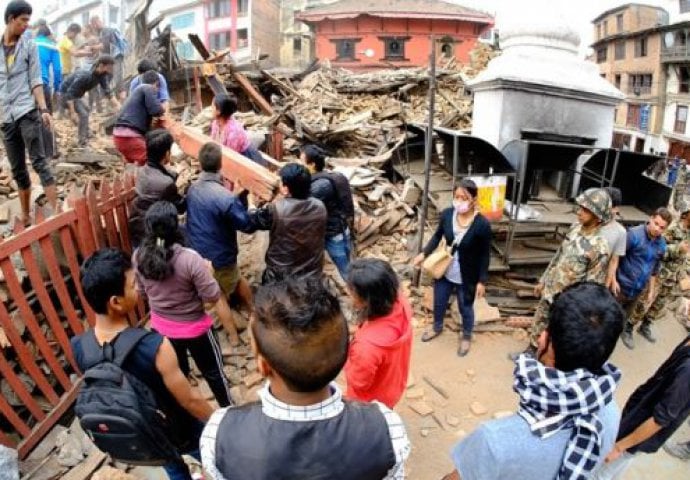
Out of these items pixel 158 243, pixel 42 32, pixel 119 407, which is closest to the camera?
pixel 119 407

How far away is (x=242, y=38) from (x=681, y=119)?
1317 inches

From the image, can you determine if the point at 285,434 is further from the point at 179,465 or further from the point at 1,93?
the point at 1,93

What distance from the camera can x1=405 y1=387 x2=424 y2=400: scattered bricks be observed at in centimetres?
422

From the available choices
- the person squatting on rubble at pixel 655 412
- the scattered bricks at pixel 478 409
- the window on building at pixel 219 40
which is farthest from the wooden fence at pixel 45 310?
the window on building at pixel 219 40

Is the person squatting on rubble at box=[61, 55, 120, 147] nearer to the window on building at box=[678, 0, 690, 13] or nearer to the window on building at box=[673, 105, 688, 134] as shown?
the window on building at box=[673, 105, 688, 134]

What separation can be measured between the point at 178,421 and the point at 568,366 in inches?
77.8

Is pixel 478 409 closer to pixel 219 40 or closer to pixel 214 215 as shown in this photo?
pixel 214 215

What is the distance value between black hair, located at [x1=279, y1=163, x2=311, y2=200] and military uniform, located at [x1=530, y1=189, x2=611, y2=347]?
230 centimetres

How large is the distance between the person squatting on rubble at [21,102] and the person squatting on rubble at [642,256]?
245 inches

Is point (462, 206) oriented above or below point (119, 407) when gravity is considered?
above

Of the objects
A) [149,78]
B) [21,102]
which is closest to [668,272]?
[149,78]

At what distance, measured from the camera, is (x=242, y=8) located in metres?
37.2

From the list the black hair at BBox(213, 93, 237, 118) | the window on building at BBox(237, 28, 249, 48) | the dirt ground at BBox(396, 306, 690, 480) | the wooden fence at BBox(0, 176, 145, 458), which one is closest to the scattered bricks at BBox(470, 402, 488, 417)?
the dirt ground at BBox(396, 306, 690, 480)

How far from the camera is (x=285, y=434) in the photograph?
1396 millimetres
